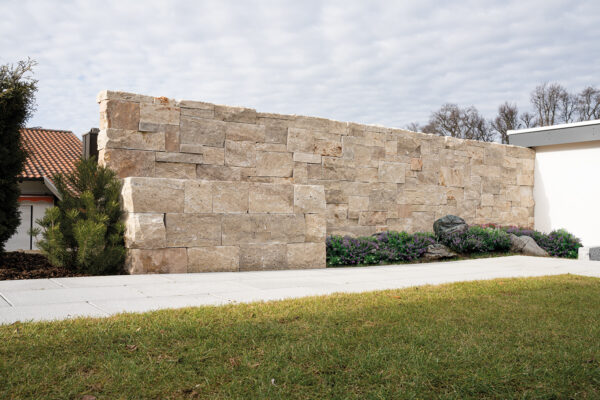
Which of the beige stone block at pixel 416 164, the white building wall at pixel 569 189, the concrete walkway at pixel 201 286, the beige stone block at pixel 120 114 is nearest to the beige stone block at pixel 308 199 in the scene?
the concrete walkway at pixel 201 286

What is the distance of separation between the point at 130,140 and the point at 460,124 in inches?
1488

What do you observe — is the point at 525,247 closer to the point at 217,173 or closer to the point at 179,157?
the point at 217,173

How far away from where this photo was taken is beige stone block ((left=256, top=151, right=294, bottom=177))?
9.28 metres

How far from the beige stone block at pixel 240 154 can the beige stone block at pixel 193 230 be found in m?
2.33

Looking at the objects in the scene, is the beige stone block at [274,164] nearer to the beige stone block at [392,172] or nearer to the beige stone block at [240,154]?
the beige stone block at [240,154]

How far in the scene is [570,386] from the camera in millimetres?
2887

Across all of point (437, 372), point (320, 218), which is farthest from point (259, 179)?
point (437, 372)

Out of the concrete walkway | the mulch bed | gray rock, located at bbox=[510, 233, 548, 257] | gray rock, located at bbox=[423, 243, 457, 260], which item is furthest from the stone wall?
gray rock, located at bbox=[510, 233, 548, 257]

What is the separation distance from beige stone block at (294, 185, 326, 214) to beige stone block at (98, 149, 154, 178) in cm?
262

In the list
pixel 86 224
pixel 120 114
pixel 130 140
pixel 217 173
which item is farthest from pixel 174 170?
pixel 86 224

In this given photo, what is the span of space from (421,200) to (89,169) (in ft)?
25.5

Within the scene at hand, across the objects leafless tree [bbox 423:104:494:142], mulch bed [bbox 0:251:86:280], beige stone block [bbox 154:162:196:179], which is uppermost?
leafless tree [bbox 423:104:494:142]

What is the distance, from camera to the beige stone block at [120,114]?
7.69 m

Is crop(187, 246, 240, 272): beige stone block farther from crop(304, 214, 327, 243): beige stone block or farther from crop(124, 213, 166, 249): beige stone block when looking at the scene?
crop(304, 214, 327, 243): beige stone block
